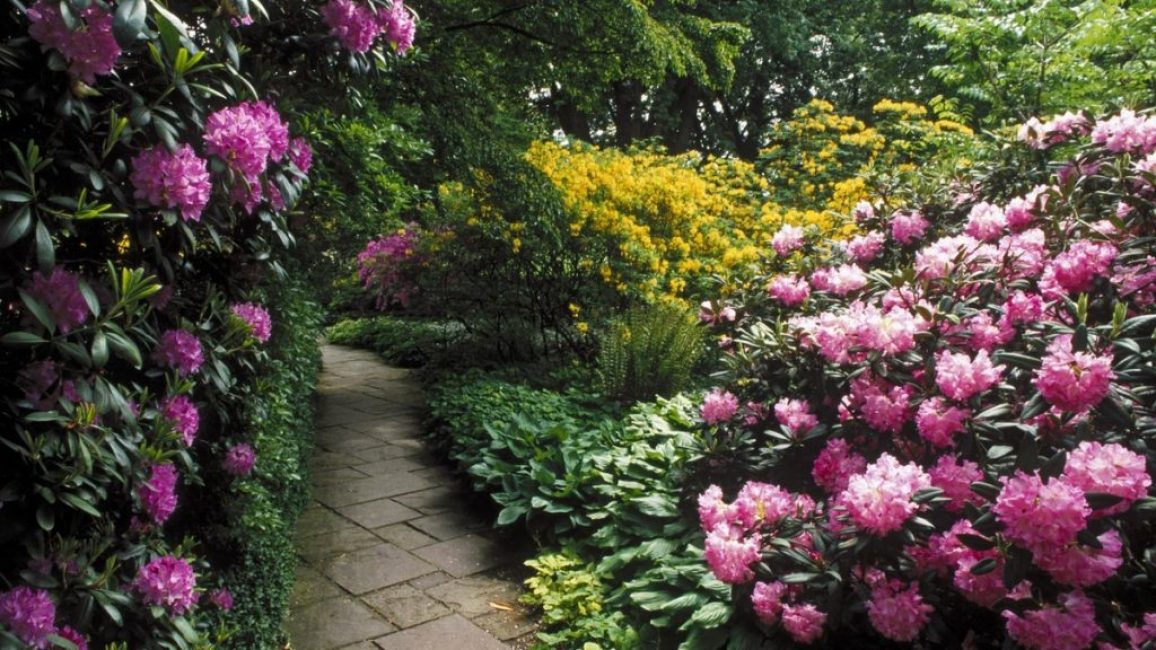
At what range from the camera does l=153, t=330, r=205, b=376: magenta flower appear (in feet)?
5.74

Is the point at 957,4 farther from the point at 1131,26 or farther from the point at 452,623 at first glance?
the point at 452,623

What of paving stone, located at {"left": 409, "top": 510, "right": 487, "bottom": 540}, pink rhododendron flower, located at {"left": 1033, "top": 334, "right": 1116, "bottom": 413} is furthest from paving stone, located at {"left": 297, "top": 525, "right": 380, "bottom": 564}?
pink rhododendron flower, located at {"left": 1033, "top": 334, "right": 1116, "bottom": 413}

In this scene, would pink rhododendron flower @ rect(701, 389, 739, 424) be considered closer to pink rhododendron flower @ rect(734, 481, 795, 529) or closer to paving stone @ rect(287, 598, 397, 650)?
pink rhododendron flower @ rect(734, 481, 795, 529)

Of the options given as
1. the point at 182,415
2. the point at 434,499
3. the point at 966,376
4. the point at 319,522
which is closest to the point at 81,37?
the point at 182,415

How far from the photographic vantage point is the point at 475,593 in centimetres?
361

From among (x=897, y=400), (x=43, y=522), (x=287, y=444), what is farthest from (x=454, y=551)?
(x=43, y=522)

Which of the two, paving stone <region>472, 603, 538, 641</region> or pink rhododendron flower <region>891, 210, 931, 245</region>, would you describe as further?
pink rhododendron flower <region>891, 210, 931, 245</region>

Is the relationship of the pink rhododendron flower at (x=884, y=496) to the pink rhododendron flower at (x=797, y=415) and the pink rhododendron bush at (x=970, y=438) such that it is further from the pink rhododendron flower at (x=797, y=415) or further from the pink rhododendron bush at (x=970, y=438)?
the pink rhododendron flower at (x=797, y=415)

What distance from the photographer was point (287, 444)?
3557 mm

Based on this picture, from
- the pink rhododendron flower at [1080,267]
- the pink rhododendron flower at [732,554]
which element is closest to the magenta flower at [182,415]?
the pink rhododendron flower at [732,554]

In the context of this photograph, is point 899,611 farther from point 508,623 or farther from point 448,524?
point 448,524

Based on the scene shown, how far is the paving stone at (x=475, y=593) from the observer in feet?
11.3

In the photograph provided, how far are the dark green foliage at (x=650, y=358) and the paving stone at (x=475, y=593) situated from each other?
2.12 meters

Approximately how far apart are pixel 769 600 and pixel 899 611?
386 millimetres
